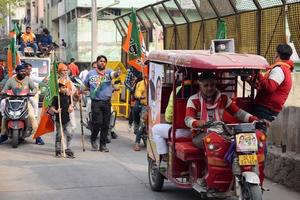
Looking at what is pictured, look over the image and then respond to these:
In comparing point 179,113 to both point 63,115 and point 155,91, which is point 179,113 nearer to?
point 155,91

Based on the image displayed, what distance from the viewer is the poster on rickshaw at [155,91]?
736 cm

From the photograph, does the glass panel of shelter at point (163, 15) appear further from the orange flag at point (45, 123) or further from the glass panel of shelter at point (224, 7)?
the orange flag at point (45, 123)

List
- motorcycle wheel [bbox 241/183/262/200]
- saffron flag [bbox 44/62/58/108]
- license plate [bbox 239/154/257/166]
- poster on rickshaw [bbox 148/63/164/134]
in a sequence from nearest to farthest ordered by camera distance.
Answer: motorcycle wheel [bbox 241/183/262/200] → license plate [bbox 239/154/257/166] → poster on rickshaw [bbox 148/63/164/134] → saffron flag [bbox 44/62/58/108]

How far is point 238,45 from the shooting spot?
437 inches

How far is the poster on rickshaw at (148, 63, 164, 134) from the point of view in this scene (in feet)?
24.2

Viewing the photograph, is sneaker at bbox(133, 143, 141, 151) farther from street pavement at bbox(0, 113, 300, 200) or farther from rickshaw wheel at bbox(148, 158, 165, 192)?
rickshaw wheel at bbox(148, 158, 165, 192)

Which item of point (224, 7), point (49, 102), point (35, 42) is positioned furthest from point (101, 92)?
point (35, 42)

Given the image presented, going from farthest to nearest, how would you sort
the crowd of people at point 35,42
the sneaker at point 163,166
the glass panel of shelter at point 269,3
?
the crowd of people at point 35,42
the glass panel of shelter at point 269,3
the sneaker at point 163,166

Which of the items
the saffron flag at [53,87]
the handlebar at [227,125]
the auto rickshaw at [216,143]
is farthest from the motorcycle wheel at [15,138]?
the handlebar at [227,125]

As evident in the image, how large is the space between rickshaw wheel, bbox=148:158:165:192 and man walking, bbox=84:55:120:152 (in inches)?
131

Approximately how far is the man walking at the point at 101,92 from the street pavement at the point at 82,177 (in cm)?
63

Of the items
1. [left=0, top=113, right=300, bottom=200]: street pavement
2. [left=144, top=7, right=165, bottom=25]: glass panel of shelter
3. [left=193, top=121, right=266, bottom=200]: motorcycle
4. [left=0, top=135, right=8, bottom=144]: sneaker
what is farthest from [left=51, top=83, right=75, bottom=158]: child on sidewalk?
[left=144, top=7, right=165, bottom=25]: glass panel of shelter

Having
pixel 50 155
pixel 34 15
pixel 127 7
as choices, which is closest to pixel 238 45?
pixel 50 155

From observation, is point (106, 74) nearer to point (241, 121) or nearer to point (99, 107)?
point (99, 107)
